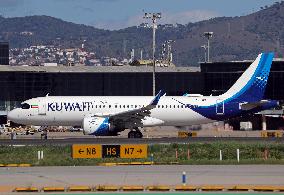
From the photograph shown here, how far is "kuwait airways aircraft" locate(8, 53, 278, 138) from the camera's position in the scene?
85.4 metres

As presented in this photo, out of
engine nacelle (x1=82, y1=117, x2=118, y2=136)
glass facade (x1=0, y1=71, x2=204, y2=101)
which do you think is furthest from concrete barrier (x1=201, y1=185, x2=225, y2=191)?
glass facade (x1=0, y1=71, x2=204, y2=101)

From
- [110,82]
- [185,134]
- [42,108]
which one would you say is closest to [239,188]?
[42,108]

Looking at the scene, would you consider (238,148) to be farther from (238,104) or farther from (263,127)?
(263,127)

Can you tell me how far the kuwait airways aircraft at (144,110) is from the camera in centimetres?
8538

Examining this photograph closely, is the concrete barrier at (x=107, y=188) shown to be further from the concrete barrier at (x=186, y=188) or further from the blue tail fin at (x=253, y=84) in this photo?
the blue tail fin at (x=253, y=84)

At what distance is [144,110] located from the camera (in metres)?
83.9

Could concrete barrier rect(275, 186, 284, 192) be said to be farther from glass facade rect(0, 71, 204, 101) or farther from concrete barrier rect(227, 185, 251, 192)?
glass facade rect(0, 71, 204, 101)

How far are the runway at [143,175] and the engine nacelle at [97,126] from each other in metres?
26.2

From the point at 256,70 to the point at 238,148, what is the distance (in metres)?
24.5

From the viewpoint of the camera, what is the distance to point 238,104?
87250 millimetres

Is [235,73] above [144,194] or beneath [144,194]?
above

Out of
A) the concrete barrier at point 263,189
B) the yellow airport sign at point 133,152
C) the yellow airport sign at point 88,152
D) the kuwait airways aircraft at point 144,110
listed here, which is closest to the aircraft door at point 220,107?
the kuwait airways aircraft at point 144,110

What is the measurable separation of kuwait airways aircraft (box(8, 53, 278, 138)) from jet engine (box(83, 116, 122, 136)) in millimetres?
841

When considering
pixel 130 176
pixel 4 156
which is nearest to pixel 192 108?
pixel 4 156
